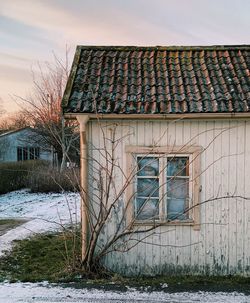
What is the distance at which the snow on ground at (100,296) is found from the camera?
18.3 feet

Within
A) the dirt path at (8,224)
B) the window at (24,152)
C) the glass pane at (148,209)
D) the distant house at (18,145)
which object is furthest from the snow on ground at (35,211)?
the window at (24,152)

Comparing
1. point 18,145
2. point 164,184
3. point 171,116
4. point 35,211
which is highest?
A: point 171,116

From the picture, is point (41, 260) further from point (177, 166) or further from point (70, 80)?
point (70, 80)

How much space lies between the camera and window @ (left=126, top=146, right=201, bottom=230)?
6.65m

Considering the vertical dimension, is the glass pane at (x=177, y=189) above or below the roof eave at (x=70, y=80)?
below

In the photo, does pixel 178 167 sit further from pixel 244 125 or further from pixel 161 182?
pixel 244 125

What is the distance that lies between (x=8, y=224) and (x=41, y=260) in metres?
4.70

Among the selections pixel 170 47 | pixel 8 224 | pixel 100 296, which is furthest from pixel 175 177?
pixel 8 224

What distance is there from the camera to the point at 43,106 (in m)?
28.8

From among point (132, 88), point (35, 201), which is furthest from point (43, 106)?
point (132, 88)

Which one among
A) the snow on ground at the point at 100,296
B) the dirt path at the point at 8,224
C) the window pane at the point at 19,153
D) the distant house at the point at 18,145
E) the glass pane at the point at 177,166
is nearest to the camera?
the snow on ground at the point at 100,296

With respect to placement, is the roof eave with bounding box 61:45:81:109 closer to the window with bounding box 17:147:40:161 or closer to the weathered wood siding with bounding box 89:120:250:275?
the weathered wood siding with bounding box 89:120:250:275

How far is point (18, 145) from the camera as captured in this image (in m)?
32.8

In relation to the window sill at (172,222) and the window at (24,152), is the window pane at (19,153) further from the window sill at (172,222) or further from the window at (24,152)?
the window sill at (172,222)
